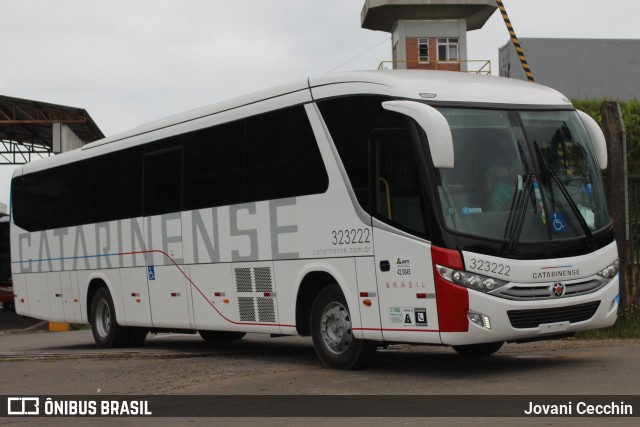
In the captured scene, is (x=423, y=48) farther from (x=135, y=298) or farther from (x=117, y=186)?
(x=135, y=298)

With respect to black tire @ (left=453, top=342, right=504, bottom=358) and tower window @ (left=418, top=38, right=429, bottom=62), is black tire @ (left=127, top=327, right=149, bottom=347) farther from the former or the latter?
tower window @ (left=418, top=38, right=429, bottom=62)

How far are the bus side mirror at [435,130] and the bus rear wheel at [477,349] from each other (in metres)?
3.51

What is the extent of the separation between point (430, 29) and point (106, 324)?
136 feet

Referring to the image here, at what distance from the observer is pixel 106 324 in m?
18.7

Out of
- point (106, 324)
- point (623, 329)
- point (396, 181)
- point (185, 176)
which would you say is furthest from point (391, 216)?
point (106, 324)

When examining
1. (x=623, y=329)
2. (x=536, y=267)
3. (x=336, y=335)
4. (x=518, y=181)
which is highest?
(x=518, y=181)

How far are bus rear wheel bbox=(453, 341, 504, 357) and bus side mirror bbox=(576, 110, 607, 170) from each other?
2656 mm

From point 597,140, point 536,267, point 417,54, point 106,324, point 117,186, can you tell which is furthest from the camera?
point 417,54

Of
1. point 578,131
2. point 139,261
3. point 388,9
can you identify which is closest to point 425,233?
point 578,131

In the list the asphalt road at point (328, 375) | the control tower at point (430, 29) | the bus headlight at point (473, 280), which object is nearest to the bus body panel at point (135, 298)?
the asphalt road at point (328, 375)

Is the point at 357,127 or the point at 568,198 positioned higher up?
the point at 357,127

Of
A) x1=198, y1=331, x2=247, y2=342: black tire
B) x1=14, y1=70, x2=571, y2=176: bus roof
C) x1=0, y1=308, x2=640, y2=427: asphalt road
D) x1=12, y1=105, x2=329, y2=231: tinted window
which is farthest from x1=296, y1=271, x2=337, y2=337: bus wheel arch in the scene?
x1=198, y1=331, x2=247, y2=342: black tire

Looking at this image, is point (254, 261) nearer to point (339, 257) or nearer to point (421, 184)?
point (339, 257)
